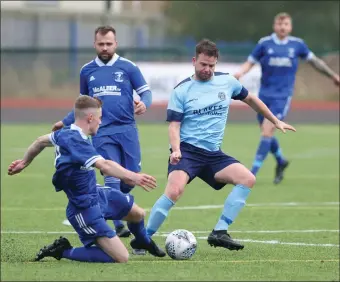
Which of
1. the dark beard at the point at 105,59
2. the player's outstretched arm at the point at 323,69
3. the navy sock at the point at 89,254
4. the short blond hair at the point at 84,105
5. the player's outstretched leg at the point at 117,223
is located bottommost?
the player's outstretched leg at the point at 117,223

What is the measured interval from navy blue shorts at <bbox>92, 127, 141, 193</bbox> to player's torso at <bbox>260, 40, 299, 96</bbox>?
638 cm

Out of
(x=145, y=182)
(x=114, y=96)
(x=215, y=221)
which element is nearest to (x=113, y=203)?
(x=145, y=182)

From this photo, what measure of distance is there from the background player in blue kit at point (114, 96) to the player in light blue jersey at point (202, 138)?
0.95 m

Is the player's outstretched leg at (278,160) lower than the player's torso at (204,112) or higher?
lower

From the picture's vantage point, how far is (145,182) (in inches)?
339

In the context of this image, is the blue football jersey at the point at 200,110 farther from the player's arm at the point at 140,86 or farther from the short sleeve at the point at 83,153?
the short sleeve at the point at 83,153

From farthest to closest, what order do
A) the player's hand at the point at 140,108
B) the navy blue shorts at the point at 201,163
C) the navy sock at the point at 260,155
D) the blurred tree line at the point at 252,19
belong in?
the blurred tree line at the point at 252,19, the navy sock at the point at 260,155, the player's hand at the point at 140,108, the navy blue shorts at the point at 201,163

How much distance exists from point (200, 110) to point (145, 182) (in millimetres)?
2306

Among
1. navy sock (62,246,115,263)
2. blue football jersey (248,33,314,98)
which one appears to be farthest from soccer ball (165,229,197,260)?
blue football jersey (248,33,314,98)

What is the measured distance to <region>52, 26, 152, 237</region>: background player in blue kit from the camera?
11734 millimetres

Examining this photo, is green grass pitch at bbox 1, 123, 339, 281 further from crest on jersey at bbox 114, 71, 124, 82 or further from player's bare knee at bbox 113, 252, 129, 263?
crest on jersey at bbox 114, 71, 124, 82

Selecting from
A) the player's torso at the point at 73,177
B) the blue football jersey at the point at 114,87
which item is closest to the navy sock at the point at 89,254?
the player's torso at the point at 73,177

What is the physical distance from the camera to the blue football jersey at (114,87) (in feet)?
38.6

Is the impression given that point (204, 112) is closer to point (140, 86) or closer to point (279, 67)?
point (140, 86)
